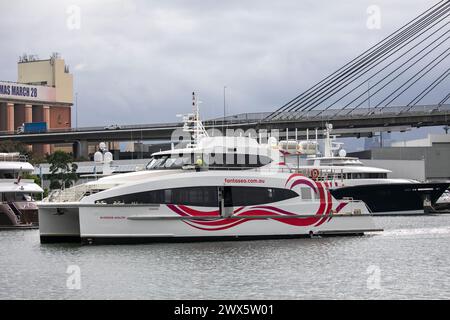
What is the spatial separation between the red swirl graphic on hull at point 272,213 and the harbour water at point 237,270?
2.51 feet

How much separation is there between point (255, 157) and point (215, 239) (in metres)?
3.83

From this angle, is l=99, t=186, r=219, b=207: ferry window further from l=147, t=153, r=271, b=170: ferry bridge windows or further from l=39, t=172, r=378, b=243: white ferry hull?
l=147, t=153, r=271, b=170: ferry bridge windows

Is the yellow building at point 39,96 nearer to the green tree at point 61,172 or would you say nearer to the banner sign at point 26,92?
the banner sign at point 26,92

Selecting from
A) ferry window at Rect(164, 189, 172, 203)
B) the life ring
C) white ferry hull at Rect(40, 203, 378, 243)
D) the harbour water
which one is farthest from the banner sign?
ferry window at Rect(164, 189, 172, 203)

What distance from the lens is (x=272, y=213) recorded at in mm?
36188

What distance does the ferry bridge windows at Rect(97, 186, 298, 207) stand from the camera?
112 feet

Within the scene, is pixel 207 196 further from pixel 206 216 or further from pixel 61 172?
pixel 61 172

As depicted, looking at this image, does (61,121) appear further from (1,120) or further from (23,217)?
(23,217)

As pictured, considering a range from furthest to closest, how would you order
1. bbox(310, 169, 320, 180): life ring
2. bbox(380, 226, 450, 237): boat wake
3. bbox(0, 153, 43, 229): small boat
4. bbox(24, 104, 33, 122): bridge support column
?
bbox(24, 104, 33, 122): bridge support column → bbox(0, 153, 43, 229): small boat → bbox(380, 226, 450, 237): boat wake → bbox(310, 169, 320, 180): life ring

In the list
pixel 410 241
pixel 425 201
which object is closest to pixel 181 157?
pixel 410 241

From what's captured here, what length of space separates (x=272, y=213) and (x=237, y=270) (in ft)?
26.6

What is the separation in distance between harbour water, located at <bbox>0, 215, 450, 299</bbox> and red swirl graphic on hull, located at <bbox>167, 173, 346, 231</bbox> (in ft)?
2.51

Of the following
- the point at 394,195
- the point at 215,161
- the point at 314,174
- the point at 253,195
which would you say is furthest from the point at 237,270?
the point at 394,195

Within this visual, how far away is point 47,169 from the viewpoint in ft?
302
